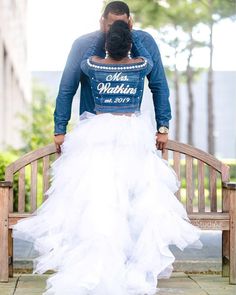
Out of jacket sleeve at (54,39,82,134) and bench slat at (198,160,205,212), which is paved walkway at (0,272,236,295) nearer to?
bench slat at (198,160,205,212)

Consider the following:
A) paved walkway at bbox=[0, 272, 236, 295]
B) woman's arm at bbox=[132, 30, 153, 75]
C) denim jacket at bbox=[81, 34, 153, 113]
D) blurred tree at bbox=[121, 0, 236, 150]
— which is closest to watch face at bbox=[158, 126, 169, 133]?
denim jacket at bbox=[81, 34, 153, 113]

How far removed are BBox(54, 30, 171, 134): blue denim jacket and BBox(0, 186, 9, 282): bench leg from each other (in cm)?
74

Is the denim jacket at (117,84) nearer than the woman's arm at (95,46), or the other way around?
the denim jacket at (117,84)

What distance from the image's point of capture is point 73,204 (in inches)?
193

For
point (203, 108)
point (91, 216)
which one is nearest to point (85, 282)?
point (91, 216)

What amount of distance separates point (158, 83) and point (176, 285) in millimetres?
1548

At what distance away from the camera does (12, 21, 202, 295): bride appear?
470 centimetres

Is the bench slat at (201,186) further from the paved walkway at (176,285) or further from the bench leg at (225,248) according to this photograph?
the paved walkway at (176,285)

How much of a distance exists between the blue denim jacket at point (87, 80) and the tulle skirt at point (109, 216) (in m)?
0.26

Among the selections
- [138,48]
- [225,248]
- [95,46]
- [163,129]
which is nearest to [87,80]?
[95,46]

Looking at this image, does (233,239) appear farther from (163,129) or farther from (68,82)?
(68,82)

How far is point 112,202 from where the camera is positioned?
189 inches

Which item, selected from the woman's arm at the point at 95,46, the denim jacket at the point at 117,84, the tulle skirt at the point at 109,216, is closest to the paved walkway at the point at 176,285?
the tulle skirt at the point at 109,216

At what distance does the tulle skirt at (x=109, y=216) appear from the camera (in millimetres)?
4684
